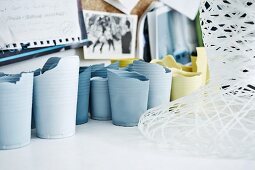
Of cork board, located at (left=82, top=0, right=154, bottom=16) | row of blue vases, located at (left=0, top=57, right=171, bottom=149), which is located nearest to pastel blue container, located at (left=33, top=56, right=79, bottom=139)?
row of blue vases, located at (left=0, top=57, right=171, bottom=149)

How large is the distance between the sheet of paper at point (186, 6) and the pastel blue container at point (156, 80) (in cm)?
37

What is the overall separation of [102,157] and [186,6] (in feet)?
2.20

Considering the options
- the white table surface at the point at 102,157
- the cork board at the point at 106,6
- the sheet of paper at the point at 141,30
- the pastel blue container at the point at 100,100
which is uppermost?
the cork board at the point at 106,6

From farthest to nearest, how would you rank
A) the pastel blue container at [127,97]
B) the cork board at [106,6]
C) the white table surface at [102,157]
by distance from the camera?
the cork board at [106,6]
the pastel blue container at [127,97]
the white table surface at [102,157]

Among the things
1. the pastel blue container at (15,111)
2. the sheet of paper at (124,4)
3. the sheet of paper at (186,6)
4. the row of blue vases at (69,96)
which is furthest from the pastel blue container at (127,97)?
the sheet of paper at (186,6)

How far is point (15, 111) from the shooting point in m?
0.52

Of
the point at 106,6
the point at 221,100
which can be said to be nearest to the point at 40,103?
the point at 221,100

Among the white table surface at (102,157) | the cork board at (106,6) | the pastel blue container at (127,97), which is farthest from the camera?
the cork board at (106,6)

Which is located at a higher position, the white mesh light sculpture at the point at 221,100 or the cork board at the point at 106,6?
the cork board at the point at 106,6

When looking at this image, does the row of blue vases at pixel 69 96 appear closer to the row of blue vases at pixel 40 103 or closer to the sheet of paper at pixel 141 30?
the row of blue vases at pixel 40 103

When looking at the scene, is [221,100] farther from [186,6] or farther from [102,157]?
[186,6]

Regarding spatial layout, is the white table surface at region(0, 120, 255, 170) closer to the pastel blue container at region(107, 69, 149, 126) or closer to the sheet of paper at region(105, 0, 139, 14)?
the pastel blue container at region(107, 69, 149, 126)

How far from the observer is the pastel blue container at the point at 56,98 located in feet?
1.84

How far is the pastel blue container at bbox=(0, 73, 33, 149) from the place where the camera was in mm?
511
